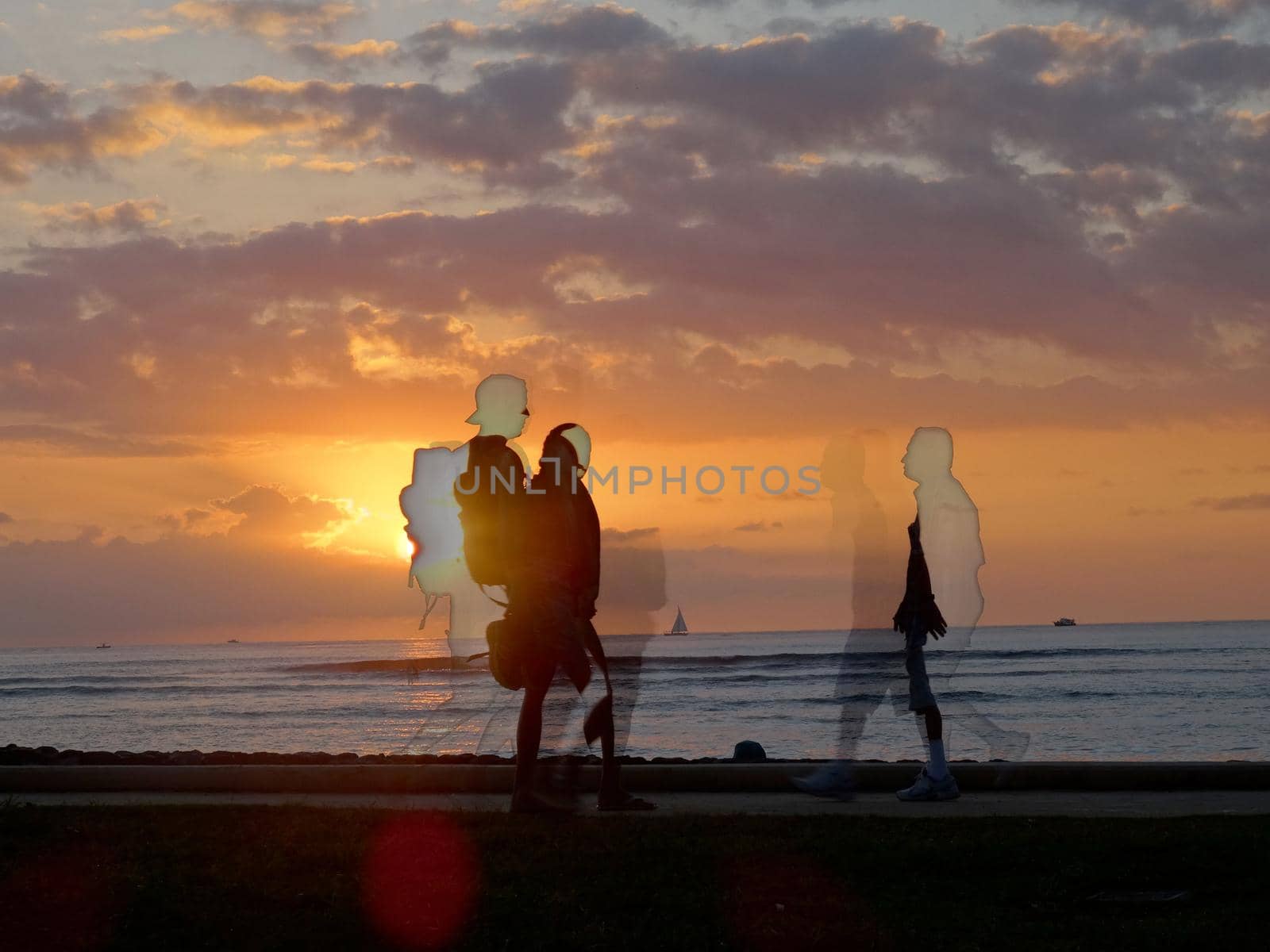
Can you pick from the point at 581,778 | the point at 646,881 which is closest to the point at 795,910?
the point at 646,881

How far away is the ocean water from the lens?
18.8 meters

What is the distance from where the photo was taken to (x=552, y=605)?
6336 millimetres

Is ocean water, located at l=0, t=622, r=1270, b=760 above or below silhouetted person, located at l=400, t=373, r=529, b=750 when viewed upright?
below

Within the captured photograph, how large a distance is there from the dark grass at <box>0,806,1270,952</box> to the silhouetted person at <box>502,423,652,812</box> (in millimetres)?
607

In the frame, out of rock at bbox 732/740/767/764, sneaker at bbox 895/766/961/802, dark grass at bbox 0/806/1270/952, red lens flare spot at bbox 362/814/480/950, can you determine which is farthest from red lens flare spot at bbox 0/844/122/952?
rock at bbox 732/740/767/764

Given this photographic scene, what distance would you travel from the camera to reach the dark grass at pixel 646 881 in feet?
13.5

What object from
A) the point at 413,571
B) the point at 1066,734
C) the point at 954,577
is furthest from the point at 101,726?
the point at 954,577

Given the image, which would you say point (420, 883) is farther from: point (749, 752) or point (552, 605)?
point (749, 752)

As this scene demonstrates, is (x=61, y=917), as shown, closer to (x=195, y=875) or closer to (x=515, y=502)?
(x=195, y=875)

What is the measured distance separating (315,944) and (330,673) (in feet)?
162

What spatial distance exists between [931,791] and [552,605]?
238 cm

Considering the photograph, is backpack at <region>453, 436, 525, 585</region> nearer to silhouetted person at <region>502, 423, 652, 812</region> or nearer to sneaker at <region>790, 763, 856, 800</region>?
silhouetted person at <region>502, 423, 652, 812</region>

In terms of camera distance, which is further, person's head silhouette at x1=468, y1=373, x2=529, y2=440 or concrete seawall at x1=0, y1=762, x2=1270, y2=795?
concrete seawall at x1=0, y1=762, x2=1270, y2=795

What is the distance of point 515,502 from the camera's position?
629 cm
